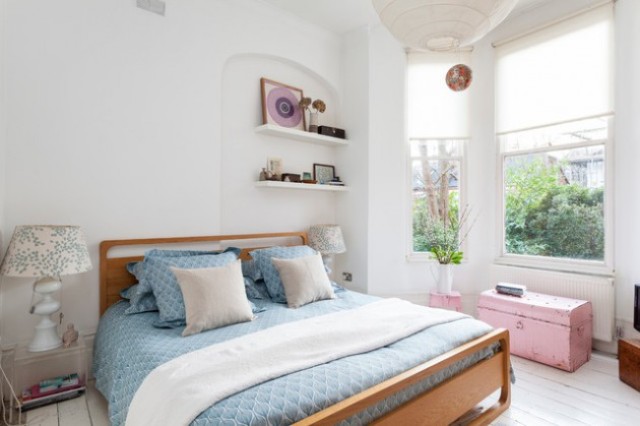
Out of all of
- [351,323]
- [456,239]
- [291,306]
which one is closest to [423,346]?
[351,323]

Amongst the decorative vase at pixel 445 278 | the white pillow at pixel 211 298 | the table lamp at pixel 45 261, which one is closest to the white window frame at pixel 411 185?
the decorative vase at pixel 445 278

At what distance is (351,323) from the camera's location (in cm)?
200

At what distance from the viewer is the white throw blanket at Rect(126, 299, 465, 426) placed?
128cm

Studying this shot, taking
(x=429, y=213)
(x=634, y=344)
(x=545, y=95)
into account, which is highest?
(x=545, y=95)

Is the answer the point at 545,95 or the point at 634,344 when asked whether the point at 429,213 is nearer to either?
the point at 545,95

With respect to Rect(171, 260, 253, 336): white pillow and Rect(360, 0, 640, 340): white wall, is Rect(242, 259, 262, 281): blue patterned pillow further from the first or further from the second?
Rect(360, 0, 640, 340): white wall

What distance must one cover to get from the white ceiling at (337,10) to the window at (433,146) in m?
0.63

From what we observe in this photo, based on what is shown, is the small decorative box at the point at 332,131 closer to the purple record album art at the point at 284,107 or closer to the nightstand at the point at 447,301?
the purple record album art at the point at 284,107

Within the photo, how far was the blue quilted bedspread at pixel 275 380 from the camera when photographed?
4.03ft

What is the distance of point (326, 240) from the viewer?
345 centimetres

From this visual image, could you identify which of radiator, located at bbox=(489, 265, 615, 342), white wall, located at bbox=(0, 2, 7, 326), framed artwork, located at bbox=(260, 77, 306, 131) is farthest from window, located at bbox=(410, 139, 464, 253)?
white wall, located at bbox=(0, 2, 7, 326)

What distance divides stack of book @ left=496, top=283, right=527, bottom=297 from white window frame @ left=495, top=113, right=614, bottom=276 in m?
0.39

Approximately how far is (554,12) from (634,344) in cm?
284

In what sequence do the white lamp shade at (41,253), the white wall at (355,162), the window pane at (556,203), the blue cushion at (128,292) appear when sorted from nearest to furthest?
the white lamp shade at (41,253) → the blue cushion at (128,292) → the window pane at (556,203) → the white wall at (355,162)
